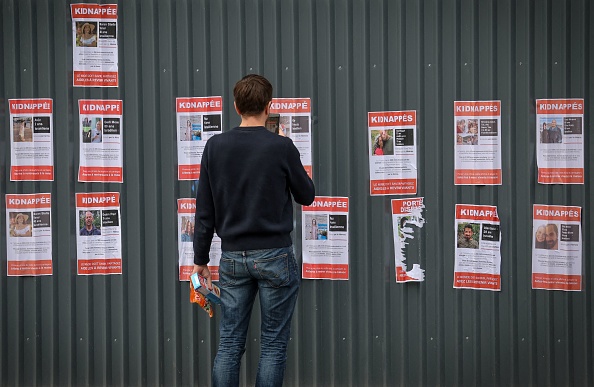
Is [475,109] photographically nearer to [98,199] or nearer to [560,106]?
[560,106]

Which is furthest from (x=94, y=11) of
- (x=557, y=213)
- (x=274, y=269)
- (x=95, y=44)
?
(x=557, y=213)

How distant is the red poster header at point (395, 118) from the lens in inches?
177

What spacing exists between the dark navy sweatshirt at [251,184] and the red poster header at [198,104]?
0.96m

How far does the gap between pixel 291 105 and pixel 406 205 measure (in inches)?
36.4

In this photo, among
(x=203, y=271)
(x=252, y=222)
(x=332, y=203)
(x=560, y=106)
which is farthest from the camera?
Answer: (x=332, y=203)

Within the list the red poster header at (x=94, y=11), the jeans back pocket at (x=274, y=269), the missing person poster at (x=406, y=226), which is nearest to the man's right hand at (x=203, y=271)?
the jeans back pocket at (x=274, y=269)

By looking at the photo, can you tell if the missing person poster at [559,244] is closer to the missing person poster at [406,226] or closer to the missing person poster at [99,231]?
the missing person poster at [406,226]

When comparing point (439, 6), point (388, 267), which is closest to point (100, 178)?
point (388, 267)

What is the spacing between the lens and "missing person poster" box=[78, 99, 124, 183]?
459 centimetres

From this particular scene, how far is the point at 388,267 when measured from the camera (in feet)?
15.0

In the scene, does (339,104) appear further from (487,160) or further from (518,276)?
(518,276)

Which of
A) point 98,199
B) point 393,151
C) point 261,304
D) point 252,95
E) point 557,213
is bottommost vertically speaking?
point 261,304

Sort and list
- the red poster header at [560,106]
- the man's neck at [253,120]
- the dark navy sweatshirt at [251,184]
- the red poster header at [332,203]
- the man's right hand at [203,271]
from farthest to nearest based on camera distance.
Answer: the red poster header at [332,203] < the red poster header at [560,106] < the man's right hand at [203,271] < the man's neck at [253,120] < the dark navy sweatshirt at [251,184]

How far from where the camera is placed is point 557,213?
14.7ft
